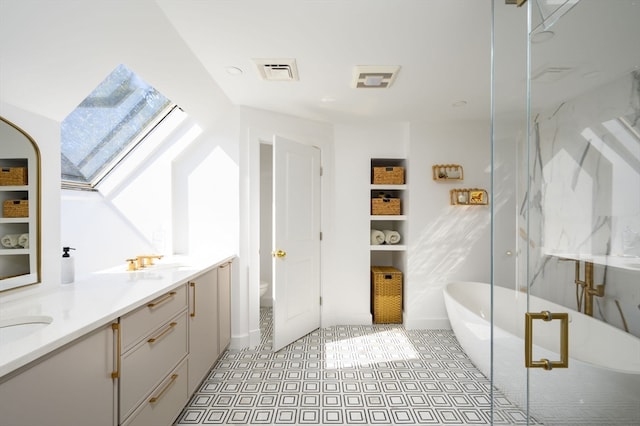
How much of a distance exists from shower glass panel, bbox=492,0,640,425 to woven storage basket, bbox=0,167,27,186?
220 cm

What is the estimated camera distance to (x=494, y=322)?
4.02 feet

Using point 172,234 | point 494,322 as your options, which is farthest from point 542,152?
point 172,234

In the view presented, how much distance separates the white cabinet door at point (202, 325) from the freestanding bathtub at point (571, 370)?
1.73 metres

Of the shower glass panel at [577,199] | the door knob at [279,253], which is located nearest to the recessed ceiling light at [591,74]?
the shower glass panel at [577,199]

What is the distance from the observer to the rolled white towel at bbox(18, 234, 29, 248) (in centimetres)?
150

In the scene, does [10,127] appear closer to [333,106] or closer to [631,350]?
[333,106]

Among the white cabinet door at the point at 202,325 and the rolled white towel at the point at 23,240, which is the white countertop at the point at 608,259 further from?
the rolled white towel at the point at 23,240

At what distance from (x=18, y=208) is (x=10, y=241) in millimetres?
166

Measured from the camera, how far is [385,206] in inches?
137

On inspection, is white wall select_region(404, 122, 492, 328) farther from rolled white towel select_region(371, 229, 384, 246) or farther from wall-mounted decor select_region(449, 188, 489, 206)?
rolled white towel select_region(371, 229, 384, 246)

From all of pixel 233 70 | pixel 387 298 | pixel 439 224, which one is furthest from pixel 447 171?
pixel 233 70

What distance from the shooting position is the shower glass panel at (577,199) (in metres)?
0.70

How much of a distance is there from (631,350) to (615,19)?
802mm

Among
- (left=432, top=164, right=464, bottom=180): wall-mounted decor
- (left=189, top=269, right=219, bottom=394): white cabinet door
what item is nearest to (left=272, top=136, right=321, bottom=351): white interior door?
(left=189, top=269, right=219, bottom=394): white cabinet door
